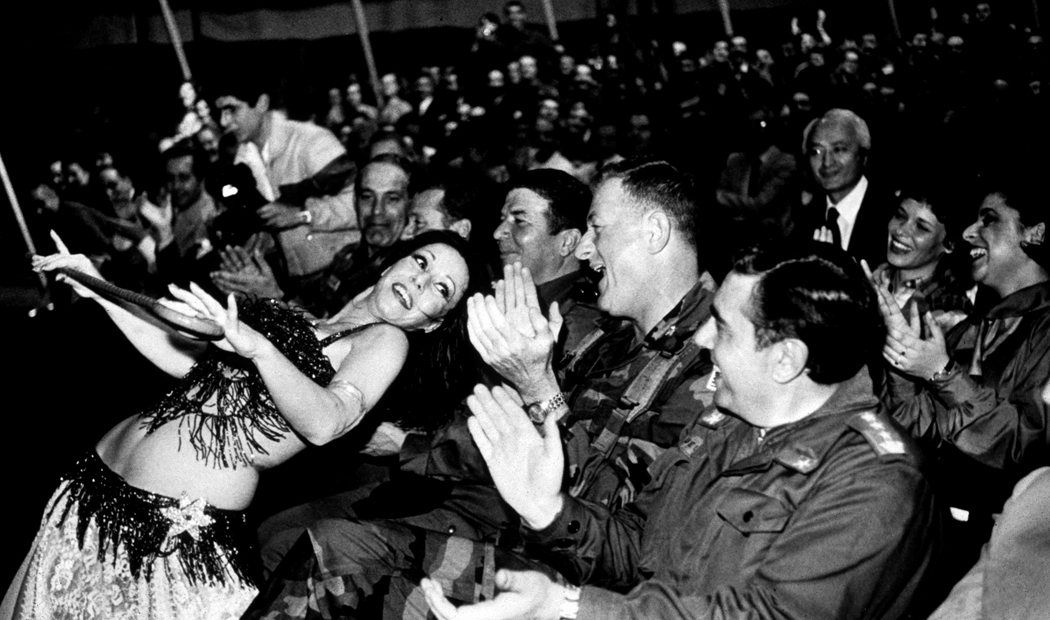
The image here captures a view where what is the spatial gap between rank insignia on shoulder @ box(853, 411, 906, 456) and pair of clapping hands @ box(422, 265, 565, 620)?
1.96ft

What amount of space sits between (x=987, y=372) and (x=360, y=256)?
9.28 ft

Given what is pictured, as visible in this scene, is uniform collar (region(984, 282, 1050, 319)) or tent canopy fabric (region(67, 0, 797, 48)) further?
tent canopy fabric (region(67, 0, 797, 48))

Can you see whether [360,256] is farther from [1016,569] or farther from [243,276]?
[1016,569]

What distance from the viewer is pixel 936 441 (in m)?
2.91

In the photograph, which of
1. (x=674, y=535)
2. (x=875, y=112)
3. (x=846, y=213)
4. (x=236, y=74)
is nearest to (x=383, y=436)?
(x=674, y=535)

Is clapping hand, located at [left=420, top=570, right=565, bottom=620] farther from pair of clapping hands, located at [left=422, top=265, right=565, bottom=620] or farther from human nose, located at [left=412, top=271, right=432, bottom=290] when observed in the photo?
human nose, located at [left=412, top=271, right=432, bottom=290]

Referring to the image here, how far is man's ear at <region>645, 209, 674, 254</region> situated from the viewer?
118 inches

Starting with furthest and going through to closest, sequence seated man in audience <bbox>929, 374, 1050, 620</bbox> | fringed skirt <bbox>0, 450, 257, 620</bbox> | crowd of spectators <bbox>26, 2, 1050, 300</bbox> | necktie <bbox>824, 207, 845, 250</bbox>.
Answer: crowd of spectators <bbox>26, 2, 1050, 300</bbox>
necktie <bbox>824, 207, 845, 250</bbox>
fringed skirt <bbox>0, 450, 257, 620</bbox>
seated man in audience <bbox>929, 374, 1050, 620</bbox>

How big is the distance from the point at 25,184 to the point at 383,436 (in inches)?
313

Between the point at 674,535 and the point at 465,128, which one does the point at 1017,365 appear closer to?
the point at 674,535

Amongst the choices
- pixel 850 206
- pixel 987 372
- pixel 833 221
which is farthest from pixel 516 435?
pixel 850 206

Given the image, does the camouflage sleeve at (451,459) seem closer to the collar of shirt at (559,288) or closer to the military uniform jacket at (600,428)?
the military uniform jacket at (600,428)

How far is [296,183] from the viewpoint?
18.6 feet

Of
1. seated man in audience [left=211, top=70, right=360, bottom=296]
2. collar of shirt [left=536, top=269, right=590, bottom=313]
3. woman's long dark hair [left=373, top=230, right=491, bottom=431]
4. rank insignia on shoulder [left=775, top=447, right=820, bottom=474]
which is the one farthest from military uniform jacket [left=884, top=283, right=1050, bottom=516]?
seated man in audience [left=211, top=70, right=360, bottom=296]
